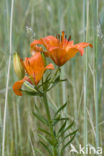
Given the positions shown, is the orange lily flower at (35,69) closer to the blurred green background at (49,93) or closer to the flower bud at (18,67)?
the flower bud at (18,67)

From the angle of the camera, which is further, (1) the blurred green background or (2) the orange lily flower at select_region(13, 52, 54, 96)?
(1) the blurred green background

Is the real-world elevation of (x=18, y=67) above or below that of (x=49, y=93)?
above

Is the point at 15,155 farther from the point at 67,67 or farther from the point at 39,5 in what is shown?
the point at 39,5

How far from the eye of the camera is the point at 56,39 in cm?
61

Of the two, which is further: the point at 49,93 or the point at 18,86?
the point at 49,93

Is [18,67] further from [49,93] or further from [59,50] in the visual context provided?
[49,93]

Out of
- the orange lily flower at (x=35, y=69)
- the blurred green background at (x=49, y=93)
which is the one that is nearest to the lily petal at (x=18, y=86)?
the orange lily flower at (x=35, y=69)

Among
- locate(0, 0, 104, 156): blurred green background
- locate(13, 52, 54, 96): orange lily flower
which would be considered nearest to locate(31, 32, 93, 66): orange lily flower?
locate(13, 52, 54, 96): orange lily flower

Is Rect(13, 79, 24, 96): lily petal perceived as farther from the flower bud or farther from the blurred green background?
the blurred green background

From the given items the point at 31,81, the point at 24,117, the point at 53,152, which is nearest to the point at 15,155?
the point at 24,117

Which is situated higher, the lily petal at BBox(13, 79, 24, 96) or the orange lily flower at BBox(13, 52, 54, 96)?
the orange lily flower at BBox(13, 52, 54, 96)

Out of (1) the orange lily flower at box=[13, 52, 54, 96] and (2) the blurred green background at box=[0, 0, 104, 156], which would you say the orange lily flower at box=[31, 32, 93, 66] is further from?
(2) the blurred green background at box=[0, 0, 104, 156]

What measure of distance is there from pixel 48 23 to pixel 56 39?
0.90 meters

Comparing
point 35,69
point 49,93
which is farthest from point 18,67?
A: point 49,93
